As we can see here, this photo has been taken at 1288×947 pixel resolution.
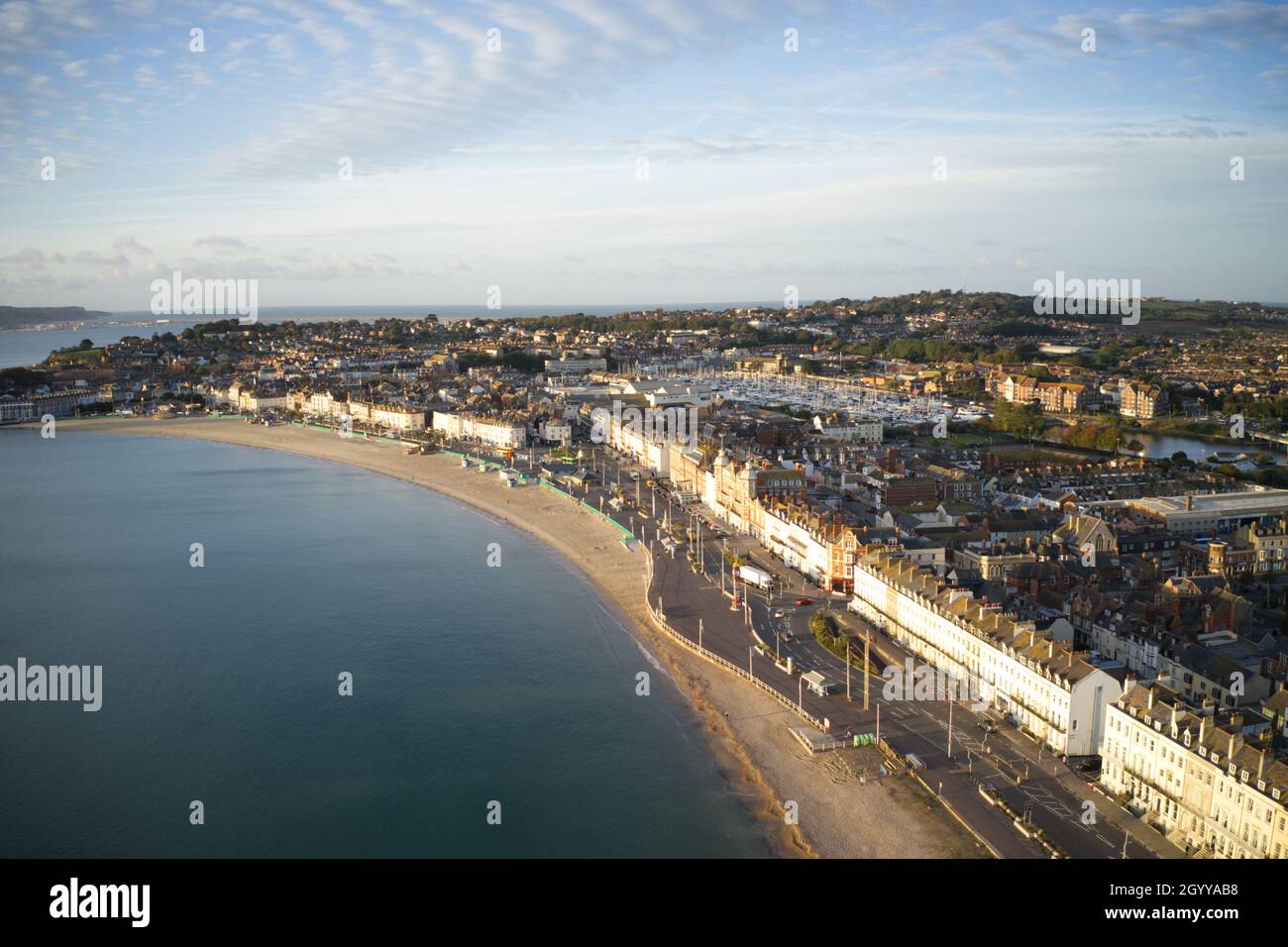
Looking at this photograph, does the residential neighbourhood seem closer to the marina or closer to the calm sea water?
the marina

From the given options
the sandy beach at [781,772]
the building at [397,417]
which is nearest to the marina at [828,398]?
the building at [397,417]

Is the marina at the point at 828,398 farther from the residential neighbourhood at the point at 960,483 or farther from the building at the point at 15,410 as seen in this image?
the building at the point at 15,410

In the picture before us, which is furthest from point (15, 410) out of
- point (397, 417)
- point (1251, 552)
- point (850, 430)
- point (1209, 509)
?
point (1251, 552)

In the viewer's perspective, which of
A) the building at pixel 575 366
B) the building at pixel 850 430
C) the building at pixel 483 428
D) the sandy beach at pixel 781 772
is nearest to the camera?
the sandy beach at pixel 781 772

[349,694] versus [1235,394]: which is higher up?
[1235,394]

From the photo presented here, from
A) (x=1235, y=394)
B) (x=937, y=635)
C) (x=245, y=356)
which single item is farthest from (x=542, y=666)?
(x=245, y=356)

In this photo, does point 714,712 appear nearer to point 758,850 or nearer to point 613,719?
point 613,719

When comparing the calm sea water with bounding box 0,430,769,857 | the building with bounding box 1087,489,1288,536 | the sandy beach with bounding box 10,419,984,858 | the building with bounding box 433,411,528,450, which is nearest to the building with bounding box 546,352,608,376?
the building with bounding box 433,411,528,450
